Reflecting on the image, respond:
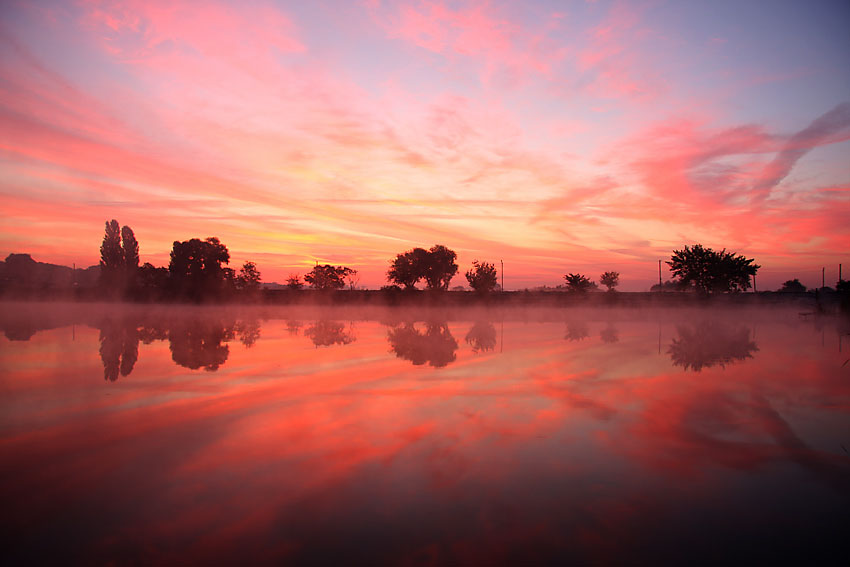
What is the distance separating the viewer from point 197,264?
195ft

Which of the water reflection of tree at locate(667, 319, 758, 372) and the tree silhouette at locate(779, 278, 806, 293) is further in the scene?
the tree silhouette at locate(779, 278, 806, 293)

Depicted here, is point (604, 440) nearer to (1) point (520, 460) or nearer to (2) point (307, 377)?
(1) point (520, 460)

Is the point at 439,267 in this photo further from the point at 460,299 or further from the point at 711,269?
the point at 711,269

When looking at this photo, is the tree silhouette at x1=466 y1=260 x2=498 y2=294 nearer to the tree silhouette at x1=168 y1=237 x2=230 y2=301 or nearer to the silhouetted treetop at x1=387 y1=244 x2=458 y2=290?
the silhouetted treetop at x1=387 y1=244 x2=458 y2=290

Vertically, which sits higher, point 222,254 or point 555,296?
point 222,254

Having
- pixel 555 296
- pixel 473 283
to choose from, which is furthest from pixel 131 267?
pixel 555 296

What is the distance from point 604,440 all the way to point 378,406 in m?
3.46

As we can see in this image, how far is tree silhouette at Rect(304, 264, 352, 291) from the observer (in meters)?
75.2

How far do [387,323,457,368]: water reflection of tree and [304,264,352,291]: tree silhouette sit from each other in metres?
58.7

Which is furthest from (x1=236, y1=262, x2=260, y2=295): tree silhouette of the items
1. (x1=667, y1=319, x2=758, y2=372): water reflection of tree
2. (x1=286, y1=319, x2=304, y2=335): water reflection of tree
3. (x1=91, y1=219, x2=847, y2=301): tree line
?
(x1=667, y1=319, x2=758, y2=372): water reflection of tree

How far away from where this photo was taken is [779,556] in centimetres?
321

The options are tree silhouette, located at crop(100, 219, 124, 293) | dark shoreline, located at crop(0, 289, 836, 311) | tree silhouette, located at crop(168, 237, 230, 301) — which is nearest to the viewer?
dark shoreline, located at crop(0, 289, 836, 311)

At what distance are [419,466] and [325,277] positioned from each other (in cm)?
7294

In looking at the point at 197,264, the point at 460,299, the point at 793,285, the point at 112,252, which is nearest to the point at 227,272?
the point at 197,264
